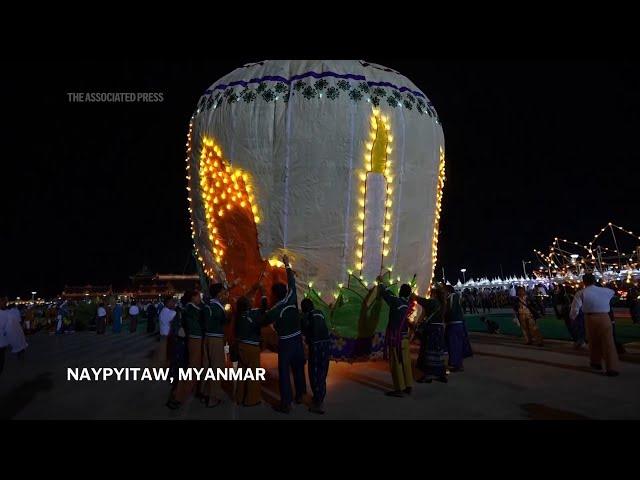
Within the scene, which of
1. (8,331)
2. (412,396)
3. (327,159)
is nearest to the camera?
(412,396)

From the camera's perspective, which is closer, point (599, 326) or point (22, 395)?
point (22, 395)

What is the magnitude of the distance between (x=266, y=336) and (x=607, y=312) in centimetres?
605

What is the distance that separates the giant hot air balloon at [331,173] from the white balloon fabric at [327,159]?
0.06 feet

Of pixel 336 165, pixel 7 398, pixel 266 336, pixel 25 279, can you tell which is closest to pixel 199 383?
pixel 7 398

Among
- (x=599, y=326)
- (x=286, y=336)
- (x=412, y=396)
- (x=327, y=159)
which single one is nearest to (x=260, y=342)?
(x=286, y=336)

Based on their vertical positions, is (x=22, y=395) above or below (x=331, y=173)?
below

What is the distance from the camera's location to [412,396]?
20.3 feet

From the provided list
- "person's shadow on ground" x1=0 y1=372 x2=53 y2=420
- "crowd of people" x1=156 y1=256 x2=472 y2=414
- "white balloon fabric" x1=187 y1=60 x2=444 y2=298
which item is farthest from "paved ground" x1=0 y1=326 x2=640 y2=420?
"white balloon fabric" x1=187 y1=60 x2=444 y2=298

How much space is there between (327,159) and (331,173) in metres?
0.25

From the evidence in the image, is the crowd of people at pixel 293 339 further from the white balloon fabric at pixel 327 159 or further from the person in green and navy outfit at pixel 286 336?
the white balloon fabric at pixel 327 159

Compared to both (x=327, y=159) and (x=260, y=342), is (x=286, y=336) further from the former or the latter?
(x=327, y=159)

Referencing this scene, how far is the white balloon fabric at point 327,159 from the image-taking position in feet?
27.3

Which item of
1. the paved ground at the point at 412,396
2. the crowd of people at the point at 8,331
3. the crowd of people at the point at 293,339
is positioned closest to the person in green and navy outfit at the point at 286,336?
the crowd of people at the point at 293,339

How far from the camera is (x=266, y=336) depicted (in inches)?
385
